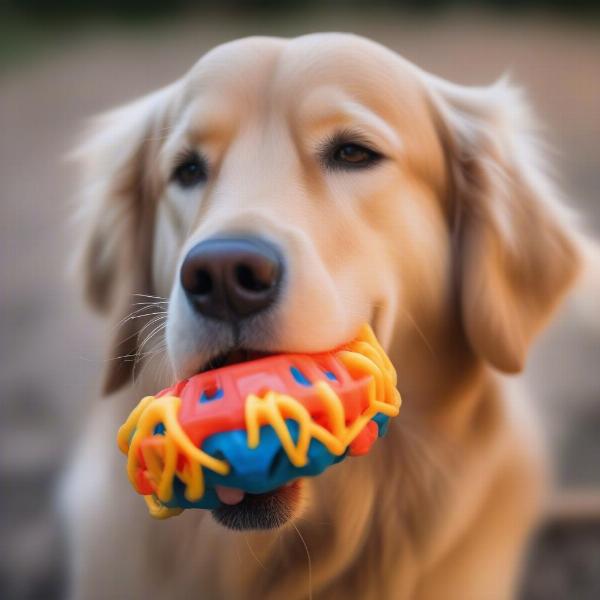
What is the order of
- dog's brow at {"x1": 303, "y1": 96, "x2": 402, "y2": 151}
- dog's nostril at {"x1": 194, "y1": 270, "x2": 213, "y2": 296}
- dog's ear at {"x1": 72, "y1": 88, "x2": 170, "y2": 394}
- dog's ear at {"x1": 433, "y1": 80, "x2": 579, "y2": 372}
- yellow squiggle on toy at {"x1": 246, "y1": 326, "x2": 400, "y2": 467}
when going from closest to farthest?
yellow squiggle on toy at {"x1": 246, "y1": 326, "x2": 400, "y2": 467} < dog's nostril at {"x1": 194, "y1": 270, "x2": 213, "y2": 296} < dog's brow at {"x1": 303, "y1": 96, "x2": 402, "y2": 151} < dog's ear at {"x1": 433, "y1": 80, "x2": 579, "y2": 372} < dog's ear at {"x1": 72, "y1": 88, "x2": 170, "y2": 394}

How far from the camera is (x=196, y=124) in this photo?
1265mm

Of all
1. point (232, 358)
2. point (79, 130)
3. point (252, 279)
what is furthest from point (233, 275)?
point (79, 130)

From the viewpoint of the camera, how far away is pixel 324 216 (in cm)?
115

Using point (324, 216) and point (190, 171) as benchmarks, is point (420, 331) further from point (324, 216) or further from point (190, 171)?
point (190, 171)

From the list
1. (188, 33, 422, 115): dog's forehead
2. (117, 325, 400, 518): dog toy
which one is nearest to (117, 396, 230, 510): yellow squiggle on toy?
(117, 325, 400, 518): dog toy

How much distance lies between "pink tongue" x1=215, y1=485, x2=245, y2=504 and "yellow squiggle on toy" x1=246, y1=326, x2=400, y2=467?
11 cm

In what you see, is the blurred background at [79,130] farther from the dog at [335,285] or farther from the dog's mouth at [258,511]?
the dog's mouth at [258,511]

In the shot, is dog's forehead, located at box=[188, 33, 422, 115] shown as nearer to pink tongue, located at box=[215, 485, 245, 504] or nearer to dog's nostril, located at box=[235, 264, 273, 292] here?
dog's nostril, located at box=[235, 264, 273, 292]

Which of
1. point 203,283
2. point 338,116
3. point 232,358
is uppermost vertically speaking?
point 338,116

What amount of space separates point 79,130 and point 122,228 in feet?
1.41

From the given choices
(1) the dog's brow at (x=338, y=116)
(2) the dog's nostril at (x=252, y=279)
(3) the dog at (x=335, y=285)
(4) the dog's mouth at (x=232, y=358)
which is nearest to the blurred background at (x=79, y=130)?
(3) the dog at (x=335, y=285)

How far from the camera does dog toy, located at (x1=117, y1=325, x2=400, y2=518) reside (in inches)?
36.0

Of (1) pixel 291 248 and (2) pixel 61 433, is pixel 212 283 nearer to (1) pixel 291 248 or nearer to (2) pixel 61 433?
(1) pixel 291 248

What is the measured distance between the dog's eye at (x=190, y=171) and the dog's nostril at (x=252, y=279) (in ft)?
1.10
